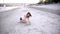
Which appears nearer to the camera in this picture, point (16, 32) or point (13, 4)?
point (16, 32)

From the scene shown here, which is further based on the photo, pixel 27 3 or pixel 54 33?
pixel 27 3

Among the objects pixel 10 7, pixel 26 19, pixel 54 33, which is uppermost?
pixel 10 7

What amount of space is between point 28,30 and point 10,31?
20 cm

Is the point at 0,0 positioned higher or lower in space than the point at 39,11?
higher

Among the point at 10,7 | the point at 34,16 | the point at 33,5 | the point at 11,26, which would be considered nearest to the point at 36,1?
the point at 33,5

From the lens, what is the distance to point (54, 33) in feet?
3.30

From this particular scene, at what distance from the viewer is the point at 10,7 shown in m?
1.13

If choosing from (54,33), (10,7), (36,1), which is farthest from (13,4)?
(54,33)

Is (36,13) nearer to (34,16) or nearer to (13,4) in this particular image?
(34,16)

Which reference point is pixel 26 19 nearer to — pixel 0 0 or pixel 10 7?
pixel 10 7

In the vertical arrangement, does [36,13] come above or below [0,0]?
below

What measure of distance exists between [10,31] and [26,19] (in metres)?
0.23

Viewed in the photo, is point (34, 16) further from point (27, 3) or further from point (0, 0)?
point (0, 0)

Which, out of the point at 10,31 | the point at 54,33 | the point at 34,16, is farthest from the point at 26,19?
the point at 54,33
